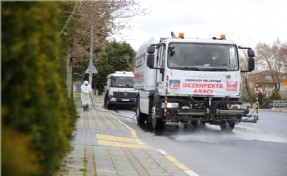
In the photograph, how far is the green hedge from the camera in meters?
2.07

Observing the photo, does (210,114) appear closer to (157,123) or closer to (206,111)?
(206,111)

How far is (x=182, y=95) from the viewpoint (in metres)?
14.9

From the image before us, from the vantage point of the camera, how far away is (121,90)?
33.6 metres

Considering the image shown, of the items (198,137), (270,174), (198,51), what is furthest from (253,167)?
(198,51)

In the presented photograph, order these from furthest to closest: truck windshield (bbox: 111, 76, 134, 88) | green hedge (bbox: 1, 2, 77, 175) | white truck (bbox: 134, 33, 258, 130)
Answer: truck windshield (bbox: 111, 76, 134, 88), white truck (bbox: 134, 33, 258, 130), green hedge (bbox: 1, 2, 77, 175)

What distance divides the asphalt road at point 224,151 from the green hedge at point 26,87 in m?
5.68

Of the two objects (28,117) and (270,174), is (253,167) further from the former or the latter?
(28,117)

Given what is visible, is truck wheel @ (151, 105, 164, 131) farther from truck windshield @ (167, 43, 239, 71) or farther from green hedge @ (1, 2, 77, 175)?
green hedge @ (1, 2, 77, 175)

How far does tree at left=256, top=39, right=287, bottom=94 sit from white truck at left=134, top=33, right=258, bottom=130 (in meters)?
68.8

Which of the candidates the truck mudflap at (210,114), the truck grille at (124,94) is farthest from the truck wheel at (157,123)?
the truck grille at (124,94)

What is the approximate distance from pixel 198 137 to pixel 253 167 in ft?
17.6

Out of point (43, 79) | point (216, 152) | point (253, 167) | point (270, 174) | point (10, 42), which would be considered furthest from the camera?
point (216, 152)

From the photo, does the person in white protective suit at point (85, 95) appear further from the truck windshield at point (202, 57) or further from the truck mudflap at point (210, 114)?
the truck mudflap at point (210, 114)

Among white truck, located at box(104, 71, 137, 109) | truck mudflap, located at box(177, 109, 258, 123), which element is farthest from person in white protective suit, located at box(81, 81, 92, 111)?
truck mudflap, located at box(177, 109, 258, 123)
